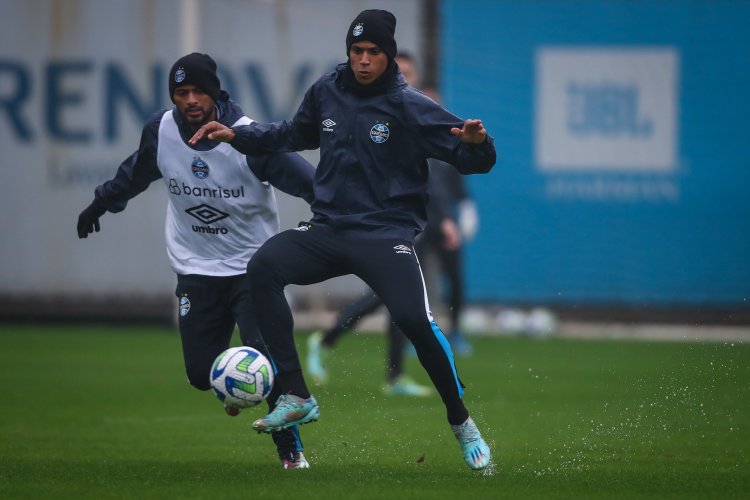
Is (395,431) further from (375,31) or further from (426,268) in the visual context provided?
(426,268)

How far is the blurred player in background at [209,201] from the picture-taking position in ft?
24.7

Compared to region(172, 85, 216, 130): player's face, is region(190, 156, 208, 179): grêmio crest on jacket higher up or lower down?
lower down

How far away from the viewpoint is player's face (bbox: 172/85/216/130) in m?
7.49

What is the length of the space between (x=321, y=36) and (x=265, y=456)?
10009 mm

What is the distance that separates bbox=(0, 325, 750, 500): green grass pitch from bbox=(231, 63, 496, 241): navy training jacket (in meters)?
1.35

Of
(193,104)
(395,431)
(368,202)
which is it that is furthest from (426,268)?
(368,202)

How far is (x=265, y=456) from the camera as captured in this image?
8.12 m

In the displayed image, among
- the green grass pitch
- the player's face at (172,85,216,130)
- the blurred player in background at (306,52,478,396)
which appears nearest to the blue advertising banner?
the blurred player in background at (306,52,478,396)

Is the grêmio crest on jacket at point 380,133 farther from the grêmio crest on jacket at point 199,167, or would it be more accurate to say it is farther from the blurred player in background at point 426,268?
the blurred player in background at point 426,268

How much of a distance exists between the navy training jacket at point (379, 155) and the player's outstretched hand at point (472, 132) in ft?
0.43

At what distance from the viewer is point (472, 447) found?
6984 millimetres

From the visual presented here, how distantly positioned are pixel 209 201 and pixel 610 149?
10432 mm

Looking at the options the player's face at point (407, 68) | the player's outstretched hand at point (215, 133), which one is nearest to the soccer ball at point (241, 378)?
the player's outstretched hand at point (215, 133)

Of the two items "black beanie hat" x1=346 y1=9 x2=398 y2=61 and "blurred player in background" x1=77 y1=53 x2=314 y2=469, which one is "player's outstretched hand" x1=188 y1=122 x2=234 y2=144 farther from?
"black beanie hat" x1=346 y1=9 x2=398 y2=61
